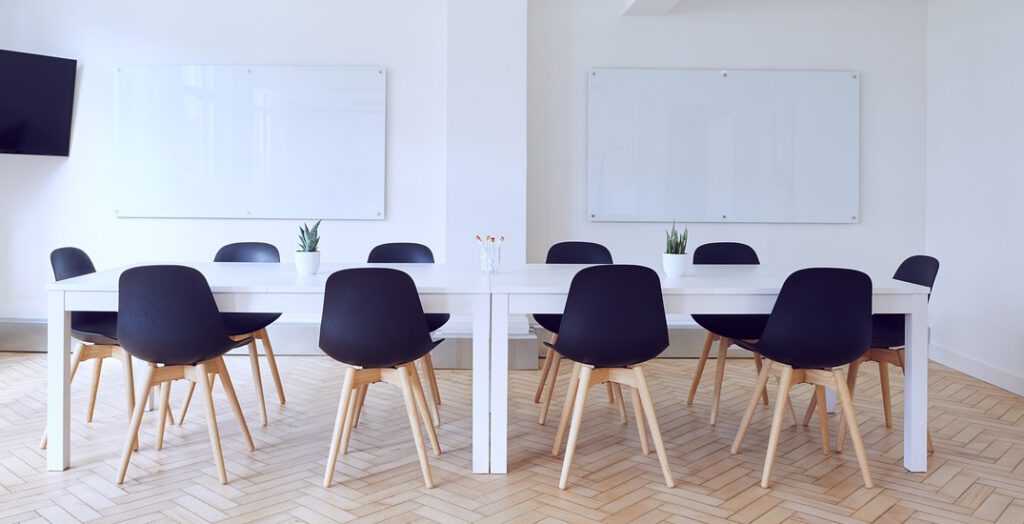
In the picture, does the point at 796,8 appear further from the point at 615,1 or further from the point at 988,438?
the point at 988,438

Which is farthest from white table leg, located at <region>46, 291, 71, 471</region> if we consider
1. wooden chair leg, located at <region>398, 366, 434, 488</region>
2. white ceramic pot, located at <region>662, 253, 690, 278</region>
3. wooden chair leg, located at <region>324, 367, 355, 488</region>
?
white ceramic pot, located at <region>662, 253, 690, 278</region>

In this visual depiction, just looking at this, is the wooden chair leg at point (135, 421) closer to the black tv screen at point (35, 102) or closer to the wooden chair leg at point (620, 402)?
the wooden chair leg at point (620, 402)

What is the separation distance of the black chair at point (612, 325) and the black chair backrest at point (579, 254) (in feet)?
4.38

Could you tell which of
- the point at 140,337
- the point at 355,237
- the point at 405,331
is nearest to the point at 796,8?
the point at 355,237

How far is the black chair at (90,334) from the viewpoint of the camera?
3342 millimetres

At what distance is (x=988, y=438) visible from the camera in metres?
3.49

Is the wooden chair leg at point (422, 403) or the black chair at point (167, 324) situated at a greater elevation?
the black chair at point (167, 324)

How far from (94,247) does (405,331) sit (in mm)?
3849

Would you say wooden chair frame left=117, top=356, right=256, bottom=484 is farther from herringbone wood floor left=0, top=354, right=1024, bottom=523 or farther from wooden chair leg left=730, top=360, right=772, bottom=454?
wooden chair leg left=730, top=360, right=772, bottom=454

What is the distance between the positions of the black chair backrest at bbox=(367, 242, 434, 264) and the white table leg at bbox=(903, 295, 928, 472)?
2.45 metres

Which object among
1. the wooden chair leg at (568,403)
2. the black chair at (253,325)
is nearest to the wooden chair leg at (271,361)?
the black chair at (253,325)

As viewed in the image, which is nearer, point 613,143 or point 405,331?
point 405,331

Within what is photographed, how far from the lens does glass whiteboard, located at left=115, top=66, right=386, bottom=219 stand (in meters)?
5.39

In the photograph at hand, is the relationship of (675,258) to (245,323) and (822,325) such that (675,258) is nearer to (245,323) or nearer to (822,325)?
(822,325)
